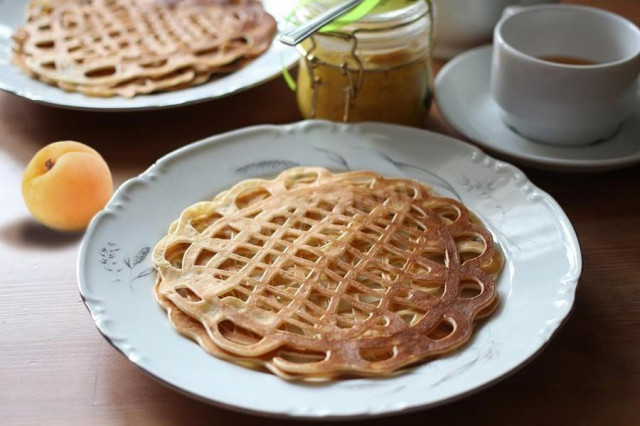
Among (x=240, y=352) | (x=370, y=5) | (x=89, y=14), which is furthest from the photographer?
(x=89, y=14)

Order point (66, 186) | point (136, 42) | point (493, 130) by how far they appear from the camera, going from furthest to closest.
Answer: point (136, 42)
point (493, 130)
point (66, 186)

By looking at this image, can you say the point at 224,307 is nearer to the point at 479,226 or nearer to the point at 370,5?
the point at 479,226

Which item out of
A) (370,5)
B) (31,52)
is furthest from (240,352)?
(31,52)

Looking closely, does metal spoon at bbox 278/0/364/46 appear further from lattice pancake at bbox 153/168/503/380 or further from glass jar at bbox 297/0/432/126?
lattice pancake at bbox 153/168/503/380

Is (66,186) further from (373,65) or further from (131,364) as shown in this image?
(373,65)

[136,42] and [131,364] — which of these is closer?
[131,364]

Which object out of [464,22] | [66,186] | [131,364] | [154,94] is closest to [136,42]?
[154,94]
